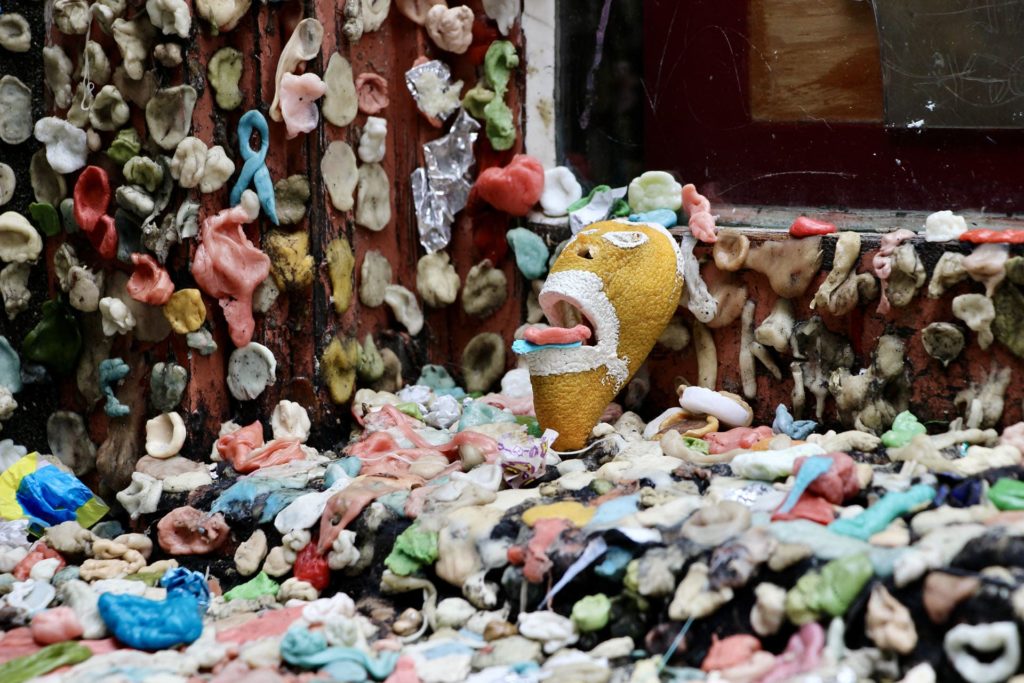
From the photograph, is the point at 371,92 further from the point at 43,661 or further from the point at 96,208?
the point at 43,661

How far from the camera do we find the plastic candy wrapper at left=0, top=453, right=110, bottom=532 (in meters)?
4.37

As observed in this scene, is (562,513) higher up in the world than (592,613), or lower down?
higher up

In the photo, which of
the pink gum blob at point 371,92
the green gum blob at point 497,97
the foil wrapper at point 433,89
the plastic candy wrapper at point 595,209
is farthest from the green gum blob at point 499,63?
the plastic candy wrapper at point 595,209

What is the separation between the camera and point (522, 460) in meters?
3.95

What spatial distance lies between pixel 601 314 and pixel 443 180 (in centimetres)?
97

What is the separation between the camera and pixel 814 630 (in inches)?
116

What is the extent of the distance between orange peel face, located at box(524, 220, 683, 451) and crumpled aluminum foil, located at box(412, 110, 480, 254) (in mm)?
730

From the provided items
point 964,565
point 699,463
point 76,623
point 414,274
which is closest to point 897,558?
point 964,565

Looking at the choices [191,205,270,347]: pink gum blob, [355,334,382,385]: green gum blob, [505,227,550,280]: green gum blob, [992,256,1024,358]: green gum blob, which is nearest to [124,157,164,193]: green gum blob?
[191,205,270,347]: pink gum blob

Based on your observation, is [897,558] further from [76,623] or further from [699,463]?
[76,623]

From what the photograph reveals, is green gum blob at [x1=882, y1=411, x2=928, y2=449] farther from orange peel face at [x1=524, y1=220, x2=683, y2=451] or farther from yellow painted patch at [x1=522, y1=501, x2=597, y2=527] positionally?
yellow painted patch at [x1=522, y1=501, x2=597, y2=527]

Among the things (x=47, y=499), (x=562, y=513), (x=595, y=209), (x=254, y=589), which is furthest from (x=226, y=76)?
(x=562, y=513)

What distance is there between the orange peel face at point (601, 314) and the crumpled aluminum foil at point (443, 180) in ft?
2.40

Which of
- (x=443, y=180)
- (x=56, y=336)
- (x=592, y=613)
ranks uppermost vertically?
(x=443, y=180)
